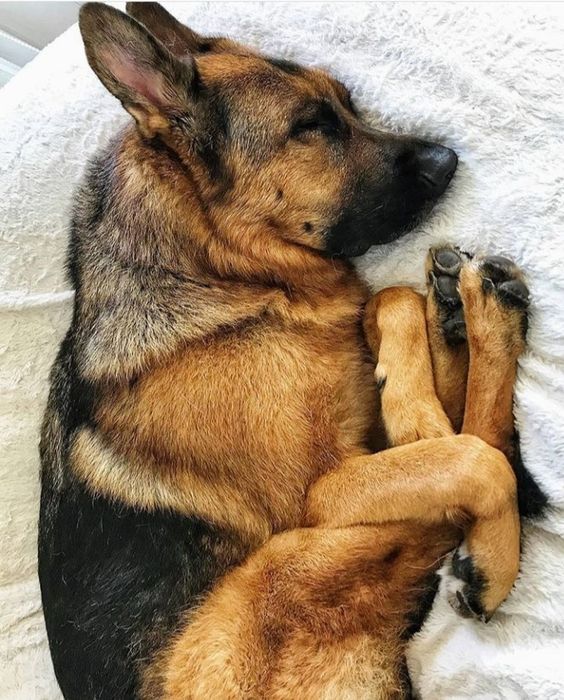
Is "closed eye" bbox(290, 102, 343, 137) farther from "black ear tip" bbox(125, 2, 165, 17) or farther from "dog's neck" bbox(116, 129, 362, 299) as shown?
"black ear tip" bbox(125, 2, 165, 17)

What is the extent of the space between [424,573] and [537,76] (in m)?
Result: 1.40

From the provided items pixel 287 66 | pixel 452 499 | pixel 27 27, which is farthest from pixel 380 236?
pixel 27 27

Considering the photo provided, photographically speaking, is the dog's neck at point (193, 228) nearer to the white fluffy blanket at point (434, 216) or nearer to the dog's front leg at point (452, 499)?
the white fluffy blanket at point (434, 216)

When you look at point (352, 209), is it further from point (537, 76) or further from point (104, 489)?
point (104, 489)

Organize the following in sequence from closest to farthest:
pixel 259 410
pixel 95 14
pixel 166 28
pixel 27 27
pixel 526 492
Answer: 1. pixel 95 14
2. pixel 526 492
3. pixel 259 410
4. pixel 166 28
5. pixel 27 27

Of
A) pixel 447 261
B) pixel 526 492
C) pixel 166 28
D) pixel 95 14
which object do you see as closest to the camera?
pixel 95 14

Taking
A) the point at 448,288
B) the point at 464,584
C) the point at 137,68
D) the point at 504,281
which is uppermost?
the point at 137,68

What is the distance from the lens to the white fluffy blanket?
1.95 m

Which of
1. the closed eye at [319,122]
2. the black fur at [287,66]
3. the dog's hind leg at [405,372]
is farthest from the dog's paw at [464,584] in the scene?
the black fur at [287,66]

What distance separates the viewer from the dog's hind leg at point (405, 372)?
7.01ft

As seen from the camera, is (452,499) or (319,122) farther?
(319,122)

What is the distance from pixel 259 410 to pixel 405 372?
45cm

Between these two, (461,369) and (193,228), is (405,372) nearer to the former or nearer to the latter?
(461,369)

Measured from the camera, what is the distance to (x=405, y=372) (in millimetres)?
2186
